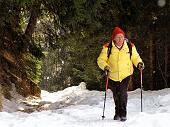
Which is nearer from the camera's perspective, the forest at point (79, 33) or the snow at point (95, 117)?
the snow at point (95, 117)

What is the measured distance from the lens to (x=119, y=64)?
883cm

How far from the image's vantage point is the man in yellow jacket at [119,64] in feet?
28.8

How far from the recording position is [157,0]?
14453 millimetres

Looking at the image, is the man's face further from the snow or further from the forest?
the forest

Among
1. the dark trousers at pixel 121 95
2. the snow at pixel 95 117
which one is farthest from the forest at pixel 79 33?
the dark trousers at pixel 121 95

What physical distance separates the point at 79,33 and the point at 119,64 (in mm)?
6984

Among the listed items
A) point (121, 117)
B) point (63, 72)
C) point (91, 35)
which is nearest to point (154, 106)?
point (121, 117)

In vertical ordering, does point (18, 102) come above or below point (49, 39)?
below

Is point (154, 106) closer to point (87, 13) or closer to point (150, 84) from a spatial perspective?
point (87, 13)

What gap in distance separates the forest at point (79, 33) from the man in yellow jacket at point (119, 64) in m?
3.35

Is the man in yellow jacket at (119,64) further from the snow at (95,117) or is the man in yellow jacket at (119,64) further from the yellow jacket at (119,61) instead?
the snow at (95,117)

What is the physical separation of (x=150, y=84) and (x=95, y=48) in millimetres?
3669

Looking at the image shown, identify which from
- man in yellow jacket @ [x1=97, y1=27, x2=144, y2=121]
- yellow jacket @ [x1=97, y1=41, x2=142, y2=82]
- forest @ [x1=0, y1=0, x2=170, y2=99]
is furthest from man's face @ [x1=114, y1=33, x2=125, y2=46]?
forest @ [x1=0, y1=0, x2=170, y2=99]

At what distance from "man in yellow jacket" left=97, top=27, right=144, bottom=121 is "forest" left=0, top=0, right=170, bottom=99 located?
3351 mm
